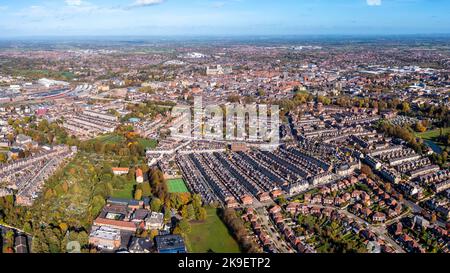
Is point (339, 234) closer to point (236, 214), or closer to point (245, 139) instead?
point (236, 214)

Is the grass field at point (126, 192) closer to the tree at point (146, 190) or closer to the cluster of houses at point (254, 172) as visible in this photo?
the tree at point (146, 190)

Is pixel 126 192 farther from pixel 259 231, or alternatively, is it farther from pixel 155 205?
pixel 259 231

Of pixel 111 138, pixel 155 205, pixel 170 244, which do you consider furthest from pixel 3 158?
pixel 170 244

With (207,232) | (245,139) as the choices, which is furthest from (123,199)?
(245,139)

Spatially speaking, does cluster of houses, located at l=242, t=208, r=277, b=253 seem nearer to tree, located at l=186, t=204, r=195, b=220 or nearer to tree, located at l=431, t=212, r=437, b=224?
tree, located at l=186, t=204, r=195, b=220

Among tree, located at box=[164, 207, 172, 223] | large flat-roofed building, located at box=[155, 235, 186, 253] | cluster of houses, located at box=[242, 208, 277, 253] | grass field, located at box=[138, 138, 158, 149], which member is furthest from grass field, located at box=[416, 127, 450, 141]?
large flat-roofed building, located at box=[155, 235, 186, 253]

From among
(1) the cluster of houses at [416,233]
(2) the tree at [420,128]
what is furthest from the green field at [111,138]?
(2) the tree at [420,128]
